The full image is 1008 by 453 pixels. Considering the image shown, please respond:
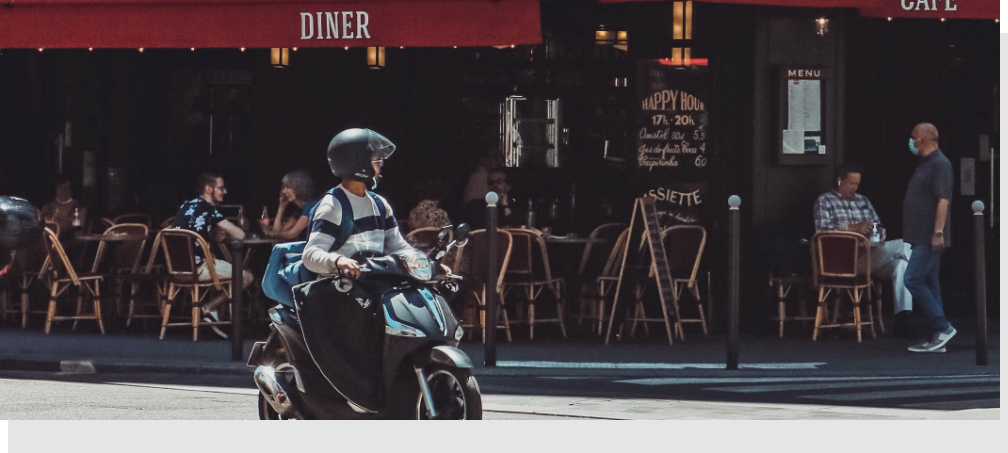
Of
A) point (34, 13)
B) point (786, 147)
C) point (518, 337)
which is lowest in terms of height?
point (518, 337)

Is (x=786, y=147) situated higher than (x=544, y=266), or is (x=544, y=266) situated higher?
(x=786, y=147)

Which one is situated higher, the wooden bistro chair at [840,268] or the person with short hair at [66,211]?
the person with short hair at [66,211]

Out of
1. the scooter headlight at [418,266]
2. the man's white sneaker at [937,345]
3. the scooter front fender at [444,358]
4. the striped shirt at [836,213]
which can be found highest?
the striped shirt at [836,213]

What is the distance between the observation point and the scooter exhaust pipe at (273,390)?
23.2 ft

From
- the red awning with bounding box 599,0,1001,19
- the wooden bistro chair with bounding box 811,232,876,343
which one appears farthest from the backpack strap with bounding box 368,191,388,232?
the red awning with bounding box 599,0,1001,19

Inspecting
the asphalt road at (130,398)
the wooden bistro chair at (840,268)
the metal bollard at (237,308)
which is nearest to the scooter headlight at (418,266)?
the asphalt road at (130,398)

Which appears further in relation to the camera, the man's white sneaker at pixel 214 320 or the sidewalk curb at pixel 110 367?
the man's white sneaker at pixel 214 320

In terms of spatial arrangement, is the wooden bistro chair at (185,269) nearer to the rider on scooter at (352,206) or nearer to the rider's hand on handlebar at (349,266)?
the rider on scooter at (352,206)

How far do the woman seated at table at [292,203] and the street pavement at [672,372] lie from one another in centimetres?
96

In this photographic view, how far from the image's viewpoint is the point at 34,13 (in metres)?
13.2
